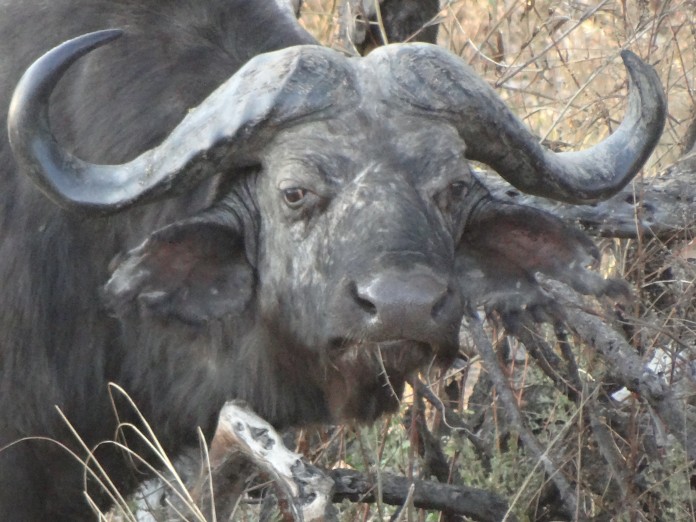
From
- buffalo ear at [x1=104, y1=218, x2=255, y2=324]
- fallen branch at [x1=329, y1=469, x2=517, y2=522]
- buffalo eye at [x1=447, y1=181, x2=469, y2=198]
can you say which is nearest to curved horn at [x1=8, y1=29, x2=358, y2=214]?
buffalo ear at [x1=104, y1=218, x2=255, y2=324]

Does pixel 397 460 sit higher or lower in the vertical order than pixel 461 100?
lower

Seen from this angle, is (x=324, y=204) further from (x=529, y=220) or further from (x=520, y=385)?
(x=520, y=385)

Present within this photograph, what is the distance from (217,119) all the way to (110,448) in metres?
1.24

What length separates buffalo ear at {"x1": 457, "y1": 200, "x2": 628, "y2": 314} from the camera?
365 centimetres

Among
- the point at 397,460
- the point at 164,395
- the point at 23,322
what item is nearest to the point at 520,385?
the point at 397,460

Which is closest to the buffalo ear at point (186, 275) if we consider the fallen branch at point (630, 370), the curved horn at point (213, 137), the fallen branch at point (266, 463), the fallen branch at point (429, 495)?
the curved horn at point (213, 137)

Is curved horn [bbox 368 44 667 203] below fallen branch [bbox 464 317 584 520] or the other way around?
the other way around

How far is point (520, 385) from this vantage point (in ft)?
15.1

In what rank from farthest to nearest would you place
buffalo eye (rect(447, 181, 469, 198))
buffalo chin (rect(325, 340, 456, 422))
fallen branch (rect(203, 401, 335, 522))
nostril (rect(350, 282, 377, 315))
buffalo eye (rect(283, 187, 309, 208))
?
1. buffalo eye (rect(447, 181, 469, 198))
2. buffalo eye (rect(283, 187, 309, 208))
3. buffalo chin (rect(325, 340, 456, 422))
4. nostril (rect(350, 282, 377, 315))
5. fallen branch (rect(203, 401, 335, 522))

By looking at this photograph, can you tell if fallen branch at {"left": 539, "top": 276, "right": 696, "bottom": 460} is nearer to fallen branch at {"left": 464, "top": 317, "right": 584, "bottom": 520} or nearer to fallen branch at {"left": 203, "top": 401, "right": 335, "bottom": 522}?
fallen branch at {"left": 464, "top": 317, "right": 584, "bottom": 520}

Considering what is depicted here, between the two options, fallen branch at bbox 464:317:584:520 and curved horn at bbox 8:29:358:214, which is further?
fallen branch at bbox 464:317:584:520

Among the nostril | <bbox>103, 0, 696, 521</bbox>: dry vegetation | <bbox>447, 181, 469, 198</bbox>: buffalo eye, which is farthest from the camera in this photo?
<bbox>103, 0, 696, 521</bbox>: dry vegetation

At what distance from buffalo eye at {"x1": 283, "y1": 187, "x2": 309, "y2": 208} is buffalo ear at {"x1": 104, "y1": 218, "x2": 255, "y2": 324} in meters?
0.22

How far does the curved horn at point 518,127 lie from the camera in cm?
342
